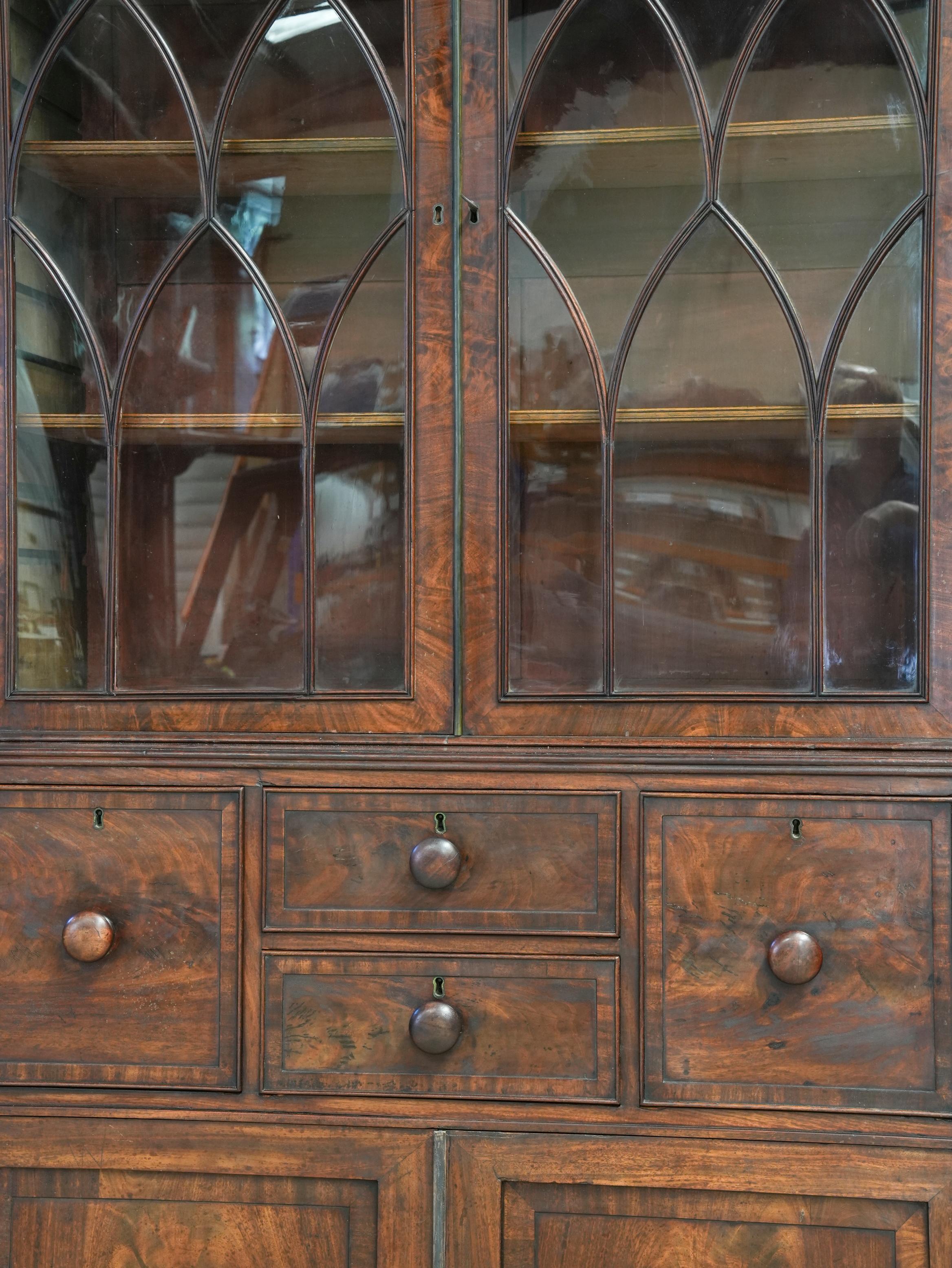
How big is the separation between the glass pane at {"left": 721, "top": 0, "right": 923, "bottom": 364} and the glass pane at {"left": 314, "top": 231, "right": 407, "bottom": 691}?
0.32 meters

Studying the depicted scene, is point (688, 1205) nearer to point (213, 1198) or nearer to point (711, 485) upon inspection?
point (213, 1198)

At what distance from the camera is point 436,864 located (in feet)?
3.04

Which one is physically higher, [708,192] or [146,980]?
[708,192]

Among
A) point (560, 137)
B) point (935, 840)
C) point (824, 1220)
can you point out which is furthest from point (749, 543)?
point (824, 1220)

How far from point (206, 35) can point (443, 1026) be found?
91 centimetres

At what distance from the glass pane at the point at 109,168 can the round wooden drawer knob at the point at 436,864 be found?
1.79ft

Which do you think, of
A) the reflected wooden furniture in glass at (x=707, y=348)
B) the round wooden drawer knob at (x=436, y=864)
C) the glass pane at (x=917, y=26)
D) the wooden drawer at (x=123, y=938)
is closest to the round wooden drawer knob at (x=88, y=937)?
the wooden drawer at (x=123, y=938)

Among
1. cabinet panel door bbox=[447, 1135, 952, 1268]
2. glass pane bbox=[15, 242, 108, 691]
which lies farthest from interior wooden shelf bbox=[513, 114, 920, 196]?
cabinet panel door bbox=[447, 1135, 952, 1268]

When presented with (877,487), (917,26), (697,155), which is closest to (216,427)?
(697,155)

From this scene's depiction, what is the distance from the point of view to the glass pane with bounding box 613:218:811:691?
959mm

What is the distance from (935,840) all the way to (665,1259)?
16.8 inches

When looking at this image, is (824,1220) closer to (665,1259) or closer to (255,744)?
(665,1259)

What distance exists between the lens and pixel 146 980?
3.17 ft

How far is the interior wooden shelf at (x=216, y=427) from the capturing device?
0.98 metres
